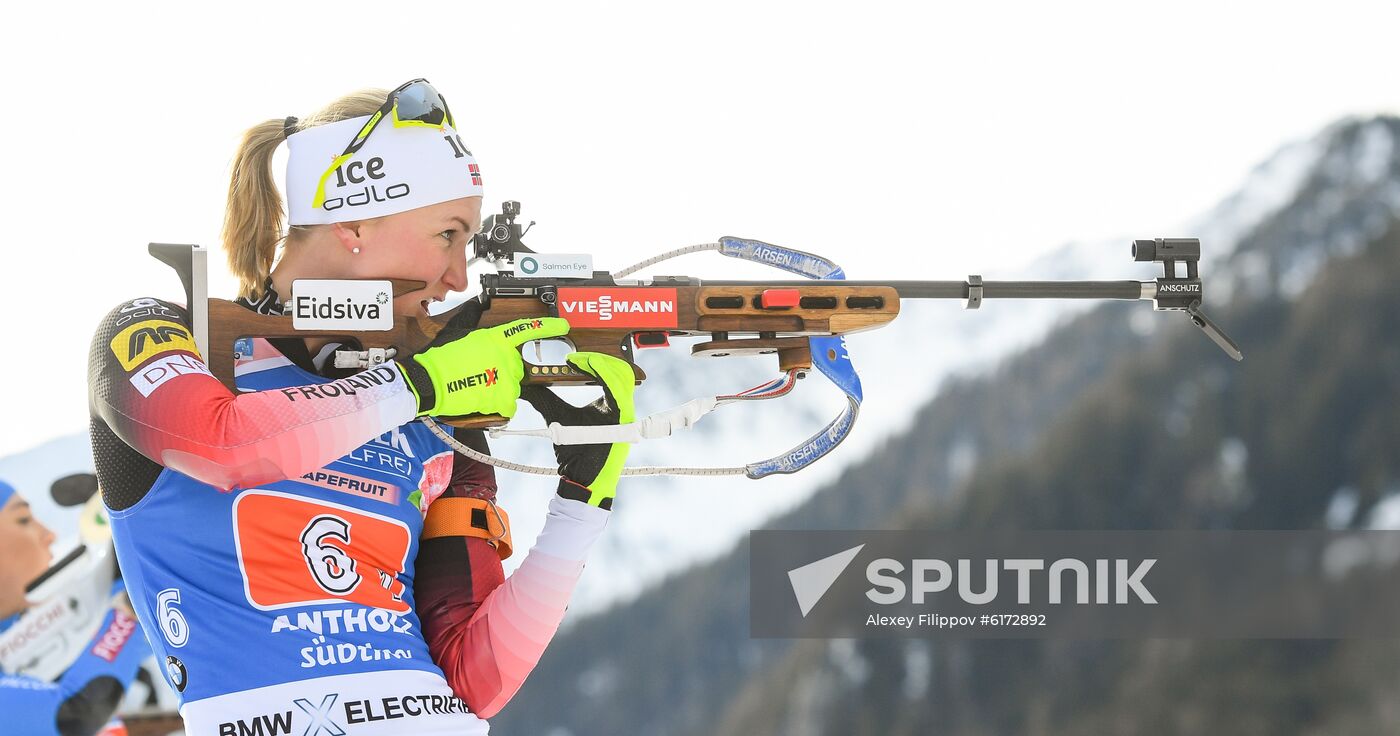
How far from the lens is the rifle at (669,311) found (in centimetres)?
164

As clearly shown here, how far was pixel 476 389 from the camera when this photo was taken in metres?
1.58

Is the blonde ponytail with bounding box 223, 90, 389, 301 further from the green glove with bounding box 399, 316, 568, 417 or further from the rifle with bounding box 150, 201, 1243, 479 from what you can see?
the green glove with bounding box 399, 316, 568, 417

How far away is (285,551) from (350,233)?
45 centimetres

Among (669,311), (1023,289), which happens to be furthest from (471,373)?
(1023,289)

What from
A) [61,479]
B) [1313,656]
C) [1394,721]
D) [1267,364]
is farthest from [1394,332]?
[61,479]

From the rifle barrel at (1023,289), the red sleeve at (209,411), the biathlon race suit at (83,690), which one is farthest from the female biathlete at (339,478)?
the biathlon race suit at (83,690)

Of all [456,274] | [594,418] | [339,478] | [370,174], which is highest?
[370,174]

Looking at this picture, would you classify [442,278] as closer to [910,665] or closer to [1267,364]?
[910,665]

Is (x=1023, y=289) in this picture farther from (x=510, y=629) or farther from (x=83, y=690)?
(x=83, y=690)

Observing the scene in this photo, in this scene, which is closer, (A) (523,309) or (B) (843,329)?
(A) (523,309)

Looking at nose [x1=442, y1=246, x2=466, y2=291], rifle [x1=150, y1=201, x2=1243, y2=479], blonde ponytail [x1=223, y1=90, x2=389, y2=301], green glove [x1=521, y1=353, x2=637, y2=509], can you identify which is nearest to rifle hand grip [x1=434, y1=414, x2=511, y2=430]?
rifle [x1=150, y1=201, x2=1243, y2=479]

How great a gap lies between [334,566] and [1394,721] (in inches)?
450

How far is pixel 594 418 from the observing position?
1.74 metres

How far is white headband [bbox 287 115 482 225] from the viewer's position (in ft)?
5.58
